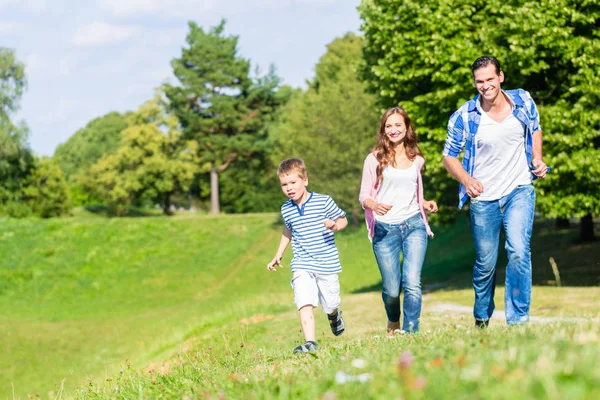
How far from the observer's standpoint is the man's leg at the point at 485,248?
7699 mm

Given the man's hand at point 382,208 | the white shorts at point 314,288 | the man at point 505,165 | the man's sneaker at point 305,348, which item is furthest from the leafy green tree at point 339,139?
the man's sneaker at point 305,348

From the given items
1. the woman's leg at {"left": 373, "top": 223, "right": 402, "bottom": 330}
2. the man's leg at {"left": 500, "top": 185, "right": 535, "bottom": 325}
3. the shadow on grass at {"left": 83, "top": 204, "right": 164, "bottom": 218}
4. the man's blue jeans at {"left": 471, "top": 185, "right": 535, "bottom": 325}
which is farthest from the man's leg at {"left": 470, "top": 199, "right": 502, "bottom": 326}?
the shadow on grass at {"left": 83, "top": 204, "right": 164, "bottom": 218}

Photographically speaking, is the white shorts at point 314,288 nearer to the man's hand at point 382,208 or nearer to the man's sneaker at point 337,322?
the man's sneaker at point 337,322

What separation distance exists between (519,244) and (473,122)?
133 centimetres

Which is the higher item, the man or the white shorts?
the man

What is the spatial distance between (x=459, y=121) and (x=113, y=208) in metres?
65.2

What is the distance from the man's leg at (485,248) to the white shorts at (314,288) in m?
1.52

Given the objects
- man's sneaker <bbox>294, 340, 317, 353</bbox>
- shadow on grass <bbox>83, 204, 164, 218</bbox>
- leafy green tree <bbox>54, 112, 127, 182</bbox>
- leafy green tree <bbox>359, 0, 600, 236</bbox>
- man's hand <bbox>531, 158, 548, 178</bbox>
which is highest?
leafy green tree <bbox>54, 112, 127, 182</bbox>

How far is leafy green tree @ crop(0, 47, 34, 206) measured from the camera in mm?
54688

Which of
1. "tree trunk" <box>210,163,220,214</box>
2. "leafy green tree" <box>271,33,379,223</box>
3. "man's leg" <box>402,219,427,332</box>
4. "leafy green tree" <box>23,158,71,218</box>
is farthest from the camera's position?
"tree trunk" <box>210,163,220,214</box>

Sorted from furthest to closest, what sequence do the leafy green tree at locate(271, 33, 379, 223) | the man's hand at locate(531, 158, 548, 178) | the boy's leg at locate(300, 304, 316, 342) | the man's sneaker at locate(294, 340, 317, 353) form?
the leafy green tree at locate(271, 33, 379, 223) → the boy's leg at locate(300, 304, 316, 342) → the man's hand at locate(531, 158, 548, 178) → the man's sneaker at locate(294, 340, 317, 353)

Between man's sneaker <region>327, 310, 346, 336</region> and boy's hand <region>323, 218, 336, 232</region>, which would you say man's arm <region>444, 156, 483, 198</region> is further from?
man's sneaker <region>327, 310, 346, 336</region>

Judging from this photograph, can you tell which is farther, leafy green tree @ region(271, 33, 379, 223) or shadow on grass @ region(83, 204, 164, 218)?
shadow on grass @ region(83, 204, 164, 218)

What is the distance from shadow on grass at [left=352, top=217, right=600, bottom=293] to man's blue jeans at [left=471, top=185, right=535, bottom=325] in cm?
1457
